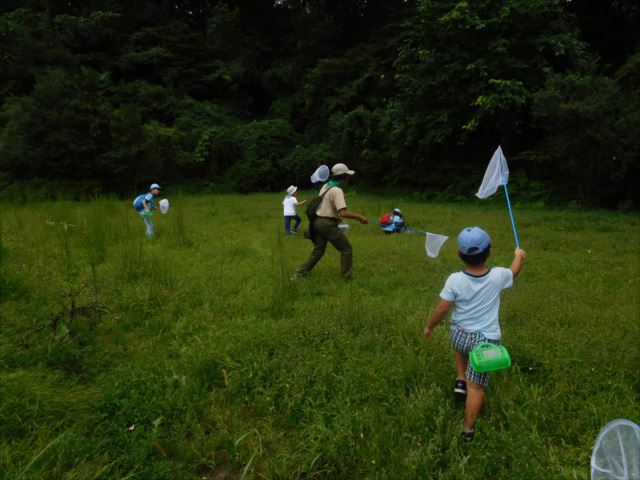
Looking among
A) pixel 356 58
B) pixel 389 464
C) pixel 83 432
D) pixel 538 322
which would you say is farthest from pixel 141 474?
pixel 356 58

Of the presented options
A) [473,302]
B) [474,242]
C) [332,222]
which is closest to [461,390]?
[473,302]

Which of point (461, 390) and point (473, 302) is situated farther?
point (461, 390)

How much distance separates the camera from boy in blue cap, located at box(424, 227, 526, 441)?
2.95m

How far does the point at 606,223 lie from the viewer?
36.3 ft

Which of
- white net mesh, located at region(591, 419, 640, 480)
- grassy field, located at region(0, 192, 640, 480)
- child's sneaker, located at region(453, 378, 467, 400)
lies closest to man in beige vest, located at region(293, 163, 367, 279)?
grassy field, located at region(0, 192, 640, 480)

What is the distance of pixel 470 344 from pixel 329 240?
3.67m

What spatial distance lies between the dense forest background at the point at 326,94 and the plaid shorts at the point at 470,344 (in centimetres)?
1225

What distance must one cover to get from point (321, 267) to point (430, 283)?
5.76ft

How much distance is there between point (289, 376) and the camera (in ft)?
11.9

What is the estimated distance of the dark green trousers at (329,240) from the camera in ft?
21.1

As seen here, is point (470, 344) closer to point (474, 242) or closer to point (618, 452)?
point (474, 242)

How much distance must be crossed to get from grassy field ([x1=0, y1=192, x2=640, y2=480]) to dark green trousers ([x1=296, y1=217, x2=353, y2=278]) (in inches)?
11.0

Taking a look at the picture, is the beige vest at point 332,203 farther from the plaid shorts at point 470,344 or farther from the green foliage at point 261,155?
the green foliage at point 261,155

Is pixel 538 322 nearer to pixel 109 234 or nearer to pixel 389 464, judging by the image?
pixel 389 464
